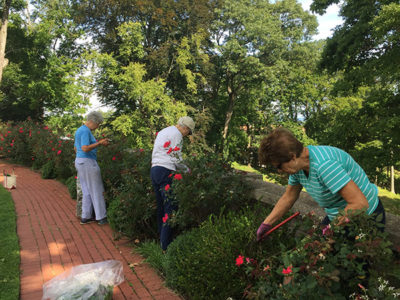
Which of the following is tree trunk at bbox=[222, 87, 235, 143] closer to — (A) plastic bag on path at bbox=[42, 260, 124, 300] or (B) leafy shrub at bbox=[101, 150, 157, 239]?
(B) leafy shrub at bbox=[101, 150, 157, 239]

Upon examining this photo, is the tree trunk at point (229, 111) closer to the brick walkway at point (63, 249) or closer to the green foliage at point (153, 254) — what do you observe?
the brick walkway at point (63, 249)

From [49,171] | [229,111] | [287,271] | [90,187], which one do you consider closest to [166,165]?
[90,187]

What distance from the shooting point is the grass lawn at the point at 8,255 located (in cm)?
287

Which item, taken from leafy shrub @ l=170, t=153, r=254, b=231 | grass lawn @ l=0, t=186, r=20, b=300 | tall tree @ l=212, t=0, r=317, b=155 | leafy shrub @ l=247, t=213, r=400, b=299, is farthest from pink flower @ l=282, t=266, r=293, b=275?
tall tree @ l=212, t=0, r=317, b=155

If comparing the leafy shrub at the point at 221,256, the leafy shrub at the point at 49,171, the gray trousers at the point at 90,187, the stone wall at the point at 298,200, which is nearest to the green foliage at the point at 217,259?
the leafy shrub at the point at 221,256

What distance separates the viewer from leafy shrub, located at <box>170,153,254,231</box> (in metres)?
3.16

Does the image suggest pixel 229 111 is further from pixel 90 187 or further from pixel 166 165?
pixel 166 165

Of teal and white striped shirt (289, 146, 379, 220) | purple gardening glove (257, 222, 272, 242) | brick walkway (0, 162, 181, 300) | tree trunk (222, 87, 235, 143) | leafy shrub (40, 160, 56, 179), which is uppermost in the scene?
tree trunk (222, 87, 235, 143)

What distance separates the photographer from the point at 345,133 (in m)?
11.1

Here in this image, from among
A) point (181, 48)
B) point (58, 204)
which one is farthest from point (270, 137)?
point (181, 48)

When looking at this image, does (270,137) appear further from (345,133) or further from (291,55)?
(291,55)

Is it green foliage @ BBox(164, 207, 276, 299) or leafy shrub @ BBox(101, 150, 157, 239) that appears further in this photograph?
leafy shrub @ BBox(101, 150, 157, 239)

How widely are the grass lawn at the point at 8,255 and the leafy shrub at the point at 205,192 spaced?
65.7 inches

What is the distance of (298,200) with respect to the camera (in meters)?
3.22
